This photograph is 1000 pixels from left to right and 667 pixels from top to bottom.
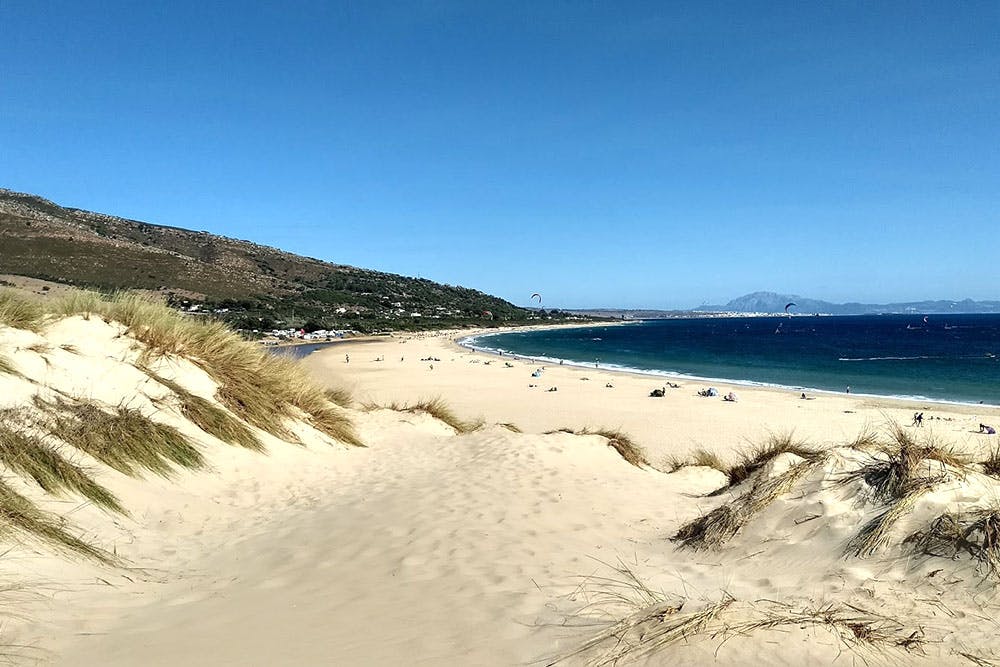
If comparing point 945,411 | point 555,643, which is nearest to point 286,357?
point 555,643

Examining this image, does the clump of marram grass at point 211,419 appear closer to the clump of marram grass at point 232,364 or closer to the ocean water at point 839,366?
the clump of marram grass at point 232,364

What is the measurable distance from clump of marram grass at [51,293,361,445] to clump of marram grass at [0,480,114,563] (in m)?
4.89

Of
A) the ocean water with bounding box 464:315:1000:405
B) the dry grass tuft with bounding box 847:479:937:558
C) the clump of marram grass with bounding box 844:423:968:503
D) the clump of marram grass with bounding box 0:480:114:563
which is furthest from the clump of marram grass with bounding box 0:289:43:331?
the ocean water with bounding box 464:315:1000:405

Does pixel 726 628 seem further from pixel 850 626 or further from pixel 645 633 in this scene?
pixel 850 626

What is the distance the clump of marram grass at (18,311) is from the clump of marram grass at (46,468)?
3144 millimetres

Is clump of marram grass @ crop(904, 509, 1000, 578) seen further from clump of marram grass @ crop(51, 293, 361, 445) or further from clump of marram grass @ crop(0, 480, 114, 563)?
clump of marram grass @ crop(51, 293, 361, 445)

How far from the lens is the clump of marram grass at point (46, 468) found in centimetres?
492

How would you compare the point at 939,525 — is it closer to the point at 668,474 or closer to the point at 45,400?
the point at 668,474

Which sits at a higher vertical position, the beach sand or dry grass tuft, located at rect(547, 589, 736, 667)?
dry grass tuft, located at rect(547, 589, 736, 667)

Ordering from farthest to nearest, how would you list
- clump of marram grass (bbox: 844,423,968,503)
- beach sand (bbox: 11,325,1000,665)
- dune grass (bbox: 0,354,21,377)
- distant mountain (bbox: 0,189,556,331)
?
distant mountain (bbox: 0,189,556,331)
dune grass (bbox: 0,354,21,377)
clump of marram grass (bbox: 844,423,968,503)
beach sand (bbox: 11,325,1000,665)

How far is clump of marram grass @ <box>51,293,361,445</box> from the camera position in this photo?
31.3ft

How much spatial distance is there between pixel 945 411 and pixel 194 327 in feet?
96.7

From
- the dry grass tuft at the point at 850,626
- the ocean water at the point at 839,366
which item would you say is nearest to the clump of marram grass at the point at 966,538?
the dry grass tuft at the point at 850,626

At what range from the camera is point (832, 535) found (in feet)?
12.3
